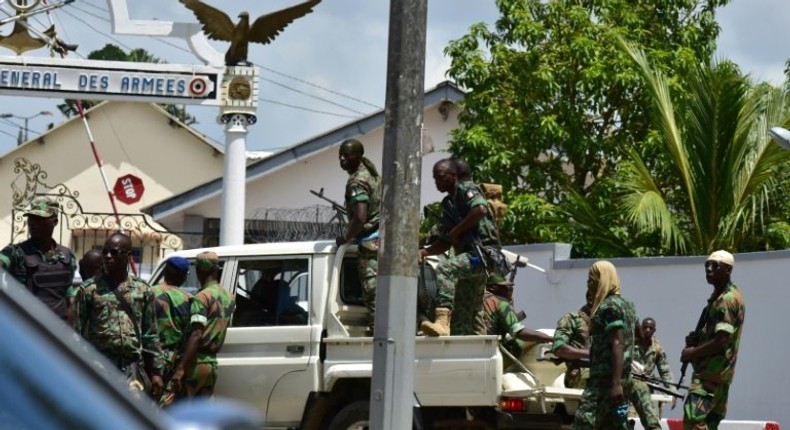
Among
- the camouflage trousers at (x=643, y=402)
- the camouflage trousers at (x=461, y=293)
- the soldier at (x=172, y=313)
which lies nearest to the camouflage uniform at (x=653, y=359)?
the camouflage trousers at (x=461, y=293)

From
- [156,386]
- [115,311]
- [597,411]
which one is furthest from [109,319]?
[597,411]

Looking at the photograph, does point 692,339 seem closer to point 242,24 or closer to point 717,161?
point 717,161

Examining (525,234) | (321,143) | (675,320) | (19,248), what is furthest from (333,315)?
(321,143)

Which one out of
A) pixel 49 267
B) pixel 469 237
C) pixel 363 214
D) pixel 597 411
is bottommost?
pixel 597 411

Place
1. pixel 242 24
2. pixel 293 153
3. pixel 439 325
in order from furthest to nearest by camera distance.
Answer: pixel 293 153
pixel 242 24
pixel 439 325

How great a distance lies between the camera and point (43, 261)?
8727 millimetres

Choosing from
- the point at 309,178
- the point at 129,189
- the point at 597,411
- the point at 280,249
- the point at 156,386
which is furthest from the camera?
the point at 129,189

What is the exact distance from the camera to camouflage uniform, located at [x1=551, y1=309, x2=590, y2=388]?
9211mm

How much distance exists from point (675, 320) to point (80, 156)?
75.5 ft

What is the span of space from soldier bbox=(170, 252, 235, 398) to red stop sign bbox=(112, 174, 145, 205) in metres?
25.0

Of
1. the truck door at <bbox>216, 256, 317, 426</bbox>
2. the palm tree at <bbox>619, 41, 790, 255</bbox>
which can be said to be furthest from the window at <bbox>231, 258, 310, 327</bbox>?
the palm tree at <bbox>619, 41, 790, 255</bbox>

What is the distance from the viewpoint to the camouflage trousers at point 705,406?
8.92 metres

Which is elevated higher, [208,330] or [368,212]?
[368,212]

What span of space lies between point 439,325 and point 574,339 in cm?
90
